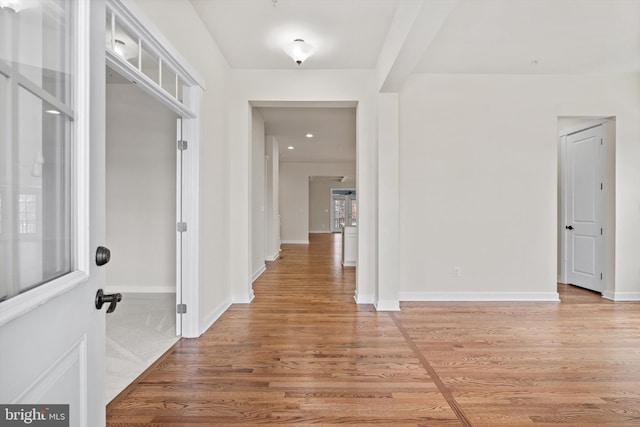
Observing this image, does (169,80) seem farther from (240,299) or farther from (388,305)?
(388,305)

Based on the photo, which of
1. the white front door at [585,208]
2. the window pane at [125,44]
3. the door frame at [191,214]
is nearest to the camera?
the window pane at [125,44]

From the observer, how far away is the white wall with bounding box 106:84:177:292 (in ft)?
14.7

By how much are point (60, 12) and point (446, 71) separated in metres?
4.10

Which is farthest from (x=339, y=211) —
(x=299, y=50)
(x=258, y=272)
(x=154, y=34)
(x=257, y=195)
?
(x=154, y=34)

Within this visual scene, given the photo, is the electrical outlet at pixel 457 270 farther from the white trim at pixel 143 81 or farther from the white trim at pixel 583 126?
the white trim at pixel 143 81

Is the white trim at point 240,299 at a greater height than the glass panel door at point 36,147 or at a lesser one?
lesser

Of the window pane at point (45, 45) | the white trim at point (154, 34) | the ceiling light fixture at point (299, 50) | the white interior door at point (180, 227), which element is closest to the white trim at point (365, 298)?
the white interior door at point (180, 227)

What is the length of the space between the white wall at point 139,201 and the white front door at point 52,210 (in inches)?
143

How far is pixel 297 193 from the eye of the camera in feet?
36.0

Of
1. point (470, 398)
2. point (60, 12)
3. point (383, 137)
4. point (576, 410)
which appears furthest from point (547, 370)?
point (60, 12)

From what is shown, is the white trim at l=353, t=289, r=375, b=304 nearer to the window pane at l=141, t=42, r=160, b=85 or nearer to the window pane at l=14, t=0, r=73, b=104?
the window pane at l=141, t=42, r=160, b=85

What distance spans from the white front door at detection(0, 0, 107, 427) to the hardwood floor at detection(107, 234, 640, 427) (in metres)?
1.09

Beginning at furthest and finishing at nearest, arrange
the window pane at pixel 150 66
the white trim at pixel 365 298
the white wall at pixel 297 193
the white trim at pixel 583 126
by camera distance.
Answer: the white wall at pixel 297 193
the white trim at pixel 583 126
the white trim at pixel 365 298
the window pane at pixel 150 66

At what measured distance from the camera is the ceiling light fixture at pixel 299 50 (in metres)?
3.34
